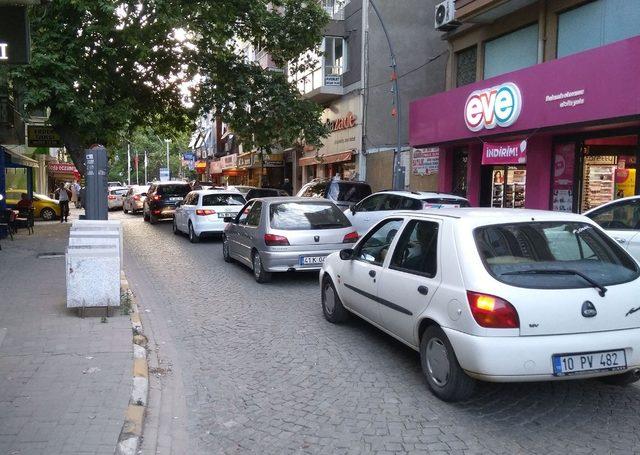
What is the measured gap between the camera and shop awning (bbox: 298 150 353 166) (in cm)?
2493

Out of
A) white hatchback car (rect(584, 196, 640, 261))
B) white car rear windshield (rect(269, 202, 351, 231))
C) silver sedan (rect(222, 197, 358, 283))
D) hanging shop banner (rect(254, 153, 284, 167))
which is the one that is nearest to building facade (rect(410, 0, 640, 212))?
white hatchback car (rect(584, 196, 640, 261))

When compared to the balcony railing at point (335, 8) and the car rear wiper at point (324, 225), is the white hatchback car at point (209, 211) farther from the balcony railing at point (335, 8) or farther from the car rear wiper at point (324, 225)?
the balcony railing at point (335, 8)

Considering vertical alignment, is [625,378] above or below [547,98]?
below

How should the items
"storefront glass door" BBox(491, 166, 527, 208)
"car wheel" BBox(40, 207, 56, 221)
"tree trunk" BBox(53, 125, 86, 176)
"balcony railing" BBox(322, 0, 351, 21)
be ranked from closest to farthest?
"storefront glass door" BBox(491, 166, 527, 208), "tree trunk" BBox(53, 125, 86, 176), "car wheel" BBox(40, 207, 56, 221), "balcony railing" BBox(322, 0, 351, 21)

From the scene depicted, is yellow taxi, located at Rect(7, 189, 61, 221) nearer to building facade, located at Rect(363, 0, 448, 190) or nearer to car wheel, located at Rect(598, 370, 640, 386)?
building facade, located at Rect(363, 0, 448, 190)

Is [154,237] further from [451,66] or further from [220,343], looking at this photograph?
[220,343]

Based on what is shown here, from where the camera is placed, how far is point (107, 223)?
328 inches

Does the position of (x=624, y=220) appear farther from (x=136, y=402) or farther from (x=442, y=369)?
(x=136, y=402)

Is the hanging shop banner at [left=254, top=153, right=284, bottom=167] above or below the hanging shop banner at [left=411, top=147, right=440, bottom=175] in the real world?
above

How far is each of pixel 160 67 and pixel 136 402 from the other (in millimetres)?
16795

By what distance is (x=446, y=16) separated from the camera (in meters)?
17.8

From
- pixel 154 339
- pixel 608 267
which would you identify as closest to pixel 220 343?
pixel 154 339

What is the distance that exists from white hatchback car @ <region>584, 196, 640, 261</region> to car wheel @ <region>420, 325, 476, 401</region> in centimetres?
351

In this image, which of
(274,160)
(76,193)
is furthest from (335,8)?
(76,193)
